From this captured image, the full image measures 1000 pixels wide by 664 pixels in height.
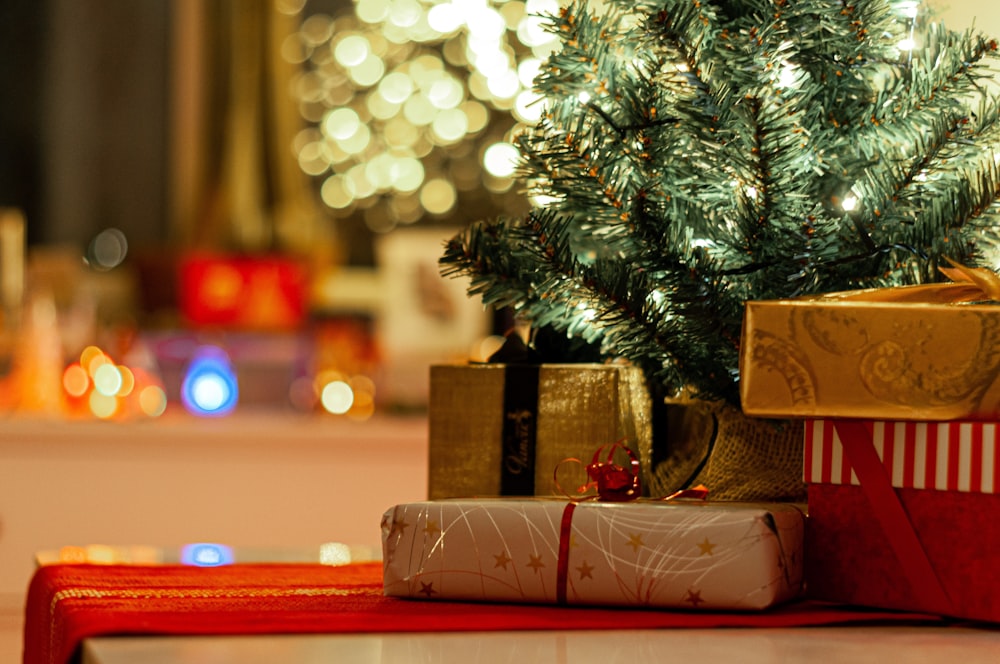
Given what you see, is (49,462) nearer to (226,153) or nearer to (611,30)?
(226,153)

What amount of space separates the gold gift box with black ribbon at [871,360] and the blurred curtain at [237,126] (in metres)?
2.48

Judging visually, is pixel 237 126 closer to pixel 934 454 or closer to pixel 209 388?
pixel 209 388

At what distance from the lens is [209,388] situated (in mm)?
2467

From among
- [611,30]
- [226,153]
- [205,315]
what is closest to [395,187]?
[226,153]

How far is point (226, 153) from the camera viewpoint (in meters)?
3.04

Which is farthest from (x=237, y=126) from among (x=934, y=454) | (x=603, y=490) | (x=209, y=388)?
(x=934, y=454)

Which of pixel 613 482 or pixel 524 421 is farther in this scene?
pixel 524 421

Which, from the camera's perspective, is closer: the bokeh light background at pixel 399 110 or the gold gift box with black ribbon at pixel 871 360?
the gold gift box with black ribbon at pixel 871 360

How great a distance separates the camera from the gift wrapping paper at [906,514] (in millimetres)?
595

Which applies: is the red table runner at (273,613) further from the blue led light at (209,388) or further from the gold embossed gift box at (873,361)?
the blue led light at (209,388)

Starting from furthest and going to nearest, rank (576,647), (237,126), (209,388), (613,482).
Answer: (237,126)
(209,388)
(613,482)
(576,647)

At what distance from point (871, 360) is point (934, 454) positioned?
6 cm

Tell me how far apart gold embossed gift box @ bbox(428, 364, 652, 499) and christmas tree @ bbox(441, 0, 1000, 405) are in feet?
0.11

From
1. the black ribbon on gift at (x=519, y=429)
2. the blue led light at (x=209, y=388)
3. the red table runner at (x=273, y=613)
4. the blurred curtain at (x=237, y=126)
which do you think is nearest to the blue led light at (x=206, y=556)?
the red table runner at (x=273, y=613)
